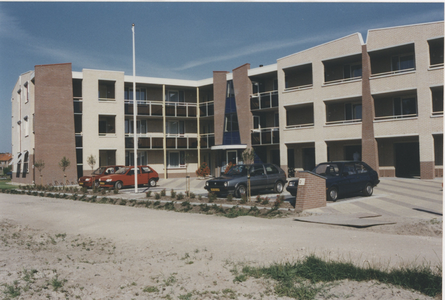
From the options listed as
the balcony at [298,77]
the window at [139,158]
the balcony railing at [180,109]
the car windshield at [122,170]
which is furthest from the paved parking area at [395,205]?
the window at [139,158]

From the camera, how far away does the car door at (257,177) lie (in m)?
17.6

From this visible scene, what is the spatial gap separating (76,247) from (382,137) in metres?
23.3

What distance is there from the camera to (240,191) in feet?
56.1

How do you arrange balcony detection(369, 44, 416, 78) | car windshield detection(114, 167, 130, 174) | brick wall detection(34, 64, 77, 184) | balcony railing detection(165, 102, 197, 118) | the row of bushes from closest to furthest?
the row of bushes, car windshield detection(114, 167, 130, 174), balcony detection(369, 44, 416, 78), brick wall detection(34, 64, 77, 184), balcony railing detection(165, 102, 197, 118)

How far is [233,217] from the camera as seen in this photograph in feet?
39.8

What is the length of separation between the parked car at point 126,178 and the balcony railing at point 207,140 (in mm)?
11660

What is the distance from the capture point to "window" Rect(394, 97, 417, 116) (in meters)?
26.8

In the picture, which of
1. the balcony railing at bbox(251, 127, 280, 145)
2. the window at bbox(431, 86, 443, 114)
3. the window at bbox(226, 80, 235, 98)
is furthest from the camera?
the window at bbox(226, 80, 235, 98)

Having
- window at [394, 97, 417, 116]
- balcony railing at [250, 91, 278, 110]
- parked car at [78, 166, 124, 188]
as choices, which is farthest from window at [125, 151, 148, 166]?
window at [394, 97, 417, 116]

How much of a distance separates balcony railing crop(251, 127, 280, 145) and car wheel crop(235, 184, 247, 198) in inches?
621

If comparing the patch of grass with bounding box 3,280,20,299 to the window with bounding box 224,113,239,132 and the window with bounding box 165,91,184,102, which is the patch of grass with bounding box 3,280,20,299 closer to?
the window with bounding box 224,113,239,132

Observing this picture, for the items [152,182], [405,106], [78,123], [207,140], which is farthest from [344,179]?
[78,123]

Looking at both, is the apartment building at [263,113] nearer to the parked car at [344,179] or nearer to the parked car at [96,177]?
the parked car at [96,177]

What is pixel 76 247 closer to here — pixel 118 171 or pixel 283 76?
pixel 118 171
